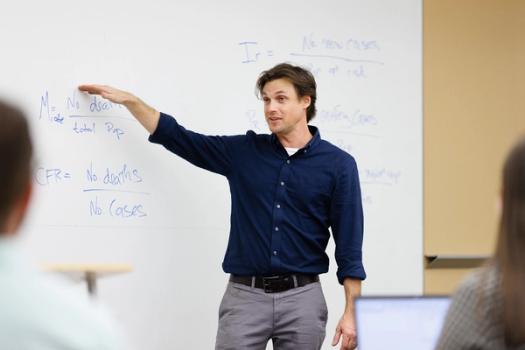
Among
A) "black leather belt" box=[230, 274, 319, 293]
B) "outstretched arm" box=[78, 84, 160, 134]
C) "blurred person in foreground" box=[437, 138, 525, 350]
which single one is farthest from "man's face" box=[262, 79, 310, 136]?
"blurred person in foreground" box=[437, 138, 525, 350]

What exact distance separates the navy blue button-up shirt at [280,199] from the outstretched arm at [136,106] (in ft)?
0.09

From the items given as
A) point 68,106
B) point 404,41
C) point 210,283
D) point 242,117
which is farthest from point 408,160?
point 68,106

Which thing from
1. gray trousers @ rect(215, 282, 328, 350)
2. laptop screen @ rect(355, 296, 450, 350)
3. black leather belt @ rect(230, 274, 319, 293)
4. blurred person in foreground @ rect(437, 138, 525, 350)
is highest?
blurred person in foreground @ rect(437, 138, 525, 350)

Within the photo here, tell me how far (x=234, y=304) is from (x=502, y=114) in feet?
6.13

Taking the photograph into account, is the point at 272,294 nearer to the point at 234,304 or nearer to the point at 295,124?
the point at 234,304

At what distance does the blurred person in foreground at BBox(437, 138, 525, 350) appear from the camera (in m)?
1.17

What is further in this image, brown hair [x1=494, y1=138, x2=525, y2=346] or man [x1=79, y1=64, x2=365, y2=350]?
man [x1=79, y1=64, x2=365, y2=350]

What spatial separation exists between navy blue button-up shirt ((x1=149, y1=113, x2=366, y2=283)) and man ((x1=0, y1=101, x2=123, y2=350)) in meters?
1.80

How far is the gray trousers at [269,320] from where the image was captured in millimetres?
2781

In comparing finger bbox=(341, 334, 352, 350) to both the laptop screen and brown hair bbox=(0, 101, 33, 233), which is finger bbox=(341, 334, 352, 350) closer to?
the laptop screen

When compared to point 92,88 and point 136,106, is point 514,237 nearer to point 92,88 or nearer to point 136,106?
point 136,106

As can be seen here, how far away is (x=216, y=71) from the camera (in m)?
3.20

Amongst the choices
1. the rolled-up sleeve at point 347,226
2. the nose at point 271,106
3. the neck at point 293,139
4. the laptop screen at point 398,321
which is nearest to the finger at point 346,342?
the rolled-up sleeve at point 347,226

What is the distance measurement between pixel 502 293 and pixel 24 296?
0.70 meters
